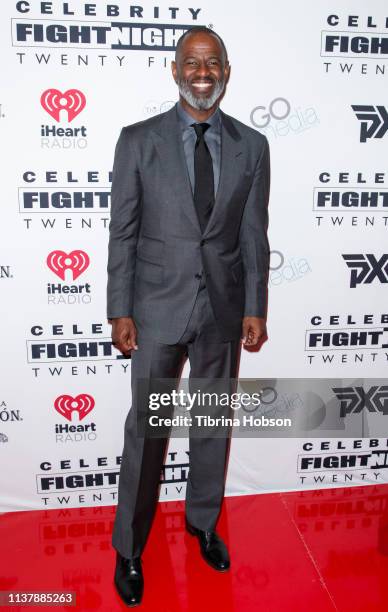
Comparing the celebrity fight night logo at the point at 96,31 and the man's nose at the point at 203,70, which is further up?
the celebrity fight night logo at the point at 96,31

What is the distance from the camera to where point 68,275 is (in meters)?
2.65

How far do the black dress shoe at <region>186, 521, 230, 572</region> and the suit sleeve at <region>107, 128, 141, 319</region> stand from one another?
3.54 feet

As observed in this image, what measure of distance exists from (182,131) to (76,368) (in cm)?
125

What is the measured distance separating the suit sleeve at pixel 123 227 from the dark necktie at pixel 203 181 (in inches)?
8.7

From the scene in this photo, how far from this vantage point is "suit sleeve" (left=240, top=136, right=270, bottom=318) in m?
2.28

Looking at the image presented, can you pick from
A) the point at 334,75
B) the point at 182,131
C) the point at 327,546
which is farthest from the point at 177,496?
the point at 334,75

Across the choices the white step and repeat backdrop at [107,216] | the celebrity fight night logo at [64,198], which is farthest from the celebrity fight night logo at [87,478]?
the celebrity fight night logo at [64,198]

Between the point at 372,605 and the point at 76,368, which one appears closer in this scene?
the point at 372,605

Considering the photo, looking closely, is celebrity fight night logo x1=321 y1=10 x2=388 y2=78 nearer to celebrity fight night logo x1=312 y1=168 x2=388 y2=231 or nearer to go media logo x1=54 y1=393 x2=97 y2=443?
celebrity fight night logo x1=312 y1=168 x2=388 y2=231

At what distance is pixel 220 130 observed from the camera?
2.23 metres

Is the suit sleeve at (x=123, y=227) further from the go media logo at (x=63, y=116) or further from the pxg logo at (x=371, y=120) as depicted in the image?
the pxg logo at (x=371, y=120)

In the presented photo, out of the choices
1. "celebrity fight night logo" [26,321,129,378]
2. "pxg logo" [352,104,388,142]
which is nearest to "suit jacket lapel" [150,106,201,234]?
"celebrity fight night logo" [26,321,129,378]

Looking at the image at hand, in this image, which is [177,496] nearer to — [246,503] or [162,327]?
[246,503]

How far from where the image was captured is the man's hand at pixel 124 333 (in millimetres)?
2232
